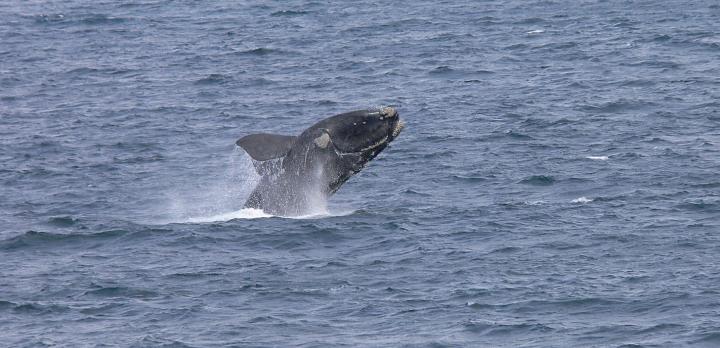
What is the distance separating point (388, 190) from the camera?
46.5 meters

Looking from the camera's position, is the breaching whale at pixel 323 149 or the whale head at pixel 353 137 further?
the whale head at pixel 353 137

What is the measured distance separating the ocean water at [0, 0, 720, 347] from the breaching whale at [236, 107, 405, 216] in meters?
1.90

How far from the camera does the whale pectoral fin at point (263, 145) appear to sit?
35781 mm

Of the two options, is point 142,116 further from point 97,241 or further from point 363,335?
point 363,335

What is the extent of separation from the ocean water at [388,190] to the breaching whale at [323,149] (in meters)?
1.90

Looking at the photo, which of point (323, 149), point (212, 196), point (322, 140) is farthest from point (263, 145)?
point (212, 196)

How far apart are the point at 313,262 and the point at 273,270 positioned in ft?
3.86

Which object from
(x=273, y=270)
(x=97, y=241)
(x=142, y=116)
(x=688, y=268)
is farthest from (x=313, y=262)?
(x=142, y=116)

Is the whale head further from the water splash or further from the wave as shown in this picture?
the water splash

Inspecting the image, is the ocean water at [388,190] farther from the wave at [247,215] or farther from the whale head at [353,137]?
the whale head at [353,137]

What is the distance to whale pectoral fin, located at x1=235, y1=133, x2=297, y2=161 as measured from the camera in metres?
35.8

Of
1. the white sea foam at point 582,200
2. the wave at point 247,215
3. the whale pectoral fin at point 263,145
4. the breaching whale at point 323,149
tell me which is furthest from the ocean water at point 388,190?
the whale pectoral fin at point 263,145

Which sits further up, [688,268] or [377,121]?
[377,121]

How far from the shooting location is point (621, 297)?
3466cm
